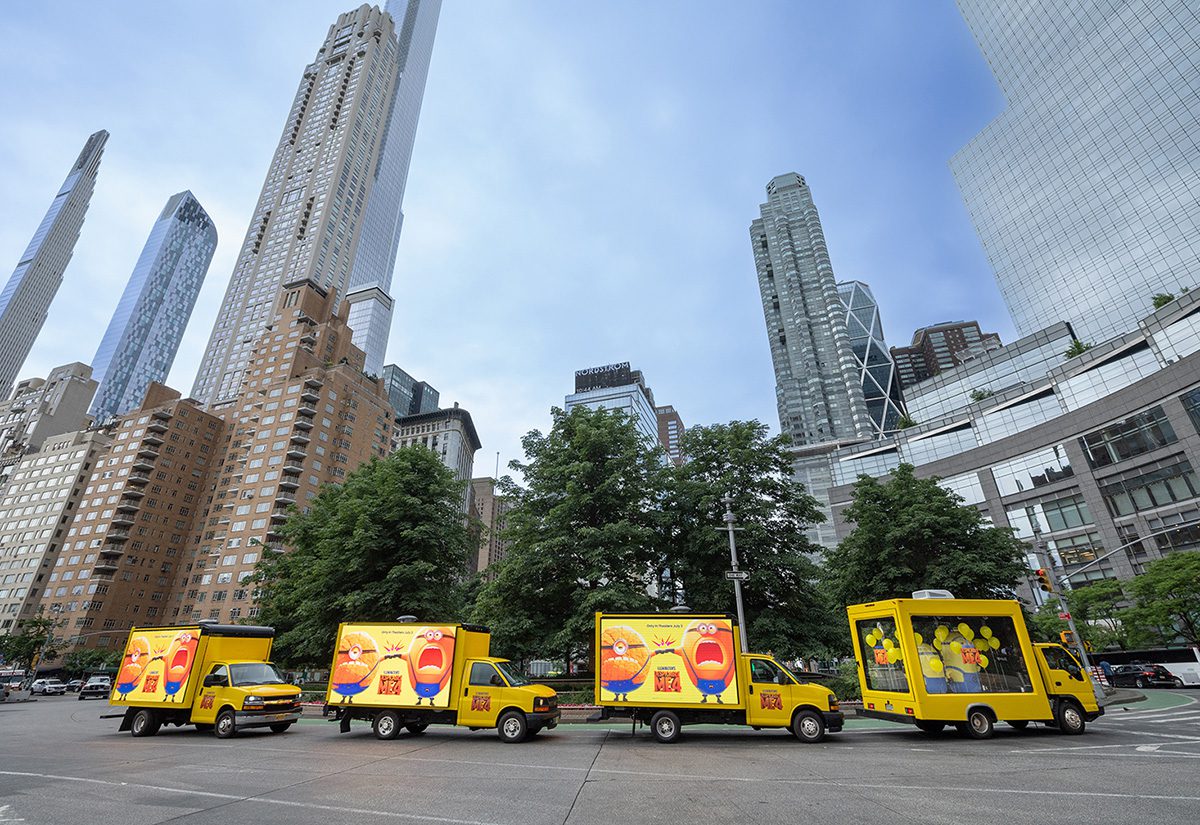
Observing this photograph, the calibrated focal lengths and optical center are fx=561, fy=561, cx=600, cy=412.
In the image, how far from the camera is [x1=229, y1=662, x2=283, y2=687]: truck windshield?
58.1ft

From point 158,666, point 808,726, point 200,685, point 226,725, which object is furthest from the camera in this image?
point 158,666

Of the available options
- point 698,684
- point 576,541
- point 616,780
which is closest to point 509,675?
point 698,684

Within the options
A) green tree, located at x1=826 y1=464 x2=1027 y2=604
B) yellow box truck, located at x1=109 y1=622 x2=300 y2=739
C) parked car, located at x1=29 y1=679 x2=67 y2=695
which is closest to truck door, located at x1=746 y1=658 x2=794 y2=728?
yellow box truck, located at x1=109 y1=622 x2=300 y2=739

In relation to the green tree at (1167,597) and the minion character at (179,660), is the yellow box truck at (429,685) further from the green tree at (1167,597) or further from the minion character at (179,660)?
the green tree at (1167,597)

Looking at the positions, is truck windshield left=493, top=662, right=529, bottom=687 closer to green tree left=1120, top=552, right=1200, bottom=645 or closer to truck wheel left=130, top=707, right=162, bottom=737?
truck wheel left=130, top=707, right=162, bottom=737

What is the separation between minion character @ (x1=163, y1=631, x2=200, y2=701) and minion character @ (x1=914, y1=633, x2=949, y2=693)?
21568 millimetres

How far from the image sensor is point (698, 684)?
14.8 m

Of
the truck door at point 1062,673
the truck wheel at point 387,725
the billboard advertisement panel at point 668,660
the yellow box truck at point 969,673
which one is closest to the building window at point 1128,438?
the truck door at point 1062,673

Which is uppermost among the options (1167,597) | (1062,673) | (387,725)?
(1167,597)

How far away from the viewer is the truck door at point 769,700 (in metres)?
14.6

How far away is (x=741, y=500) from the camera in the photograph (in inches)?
1041

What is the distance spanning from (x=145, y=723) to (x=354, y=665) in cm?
755

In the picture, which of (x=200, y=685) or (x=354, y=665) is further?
(x=200, y=685)

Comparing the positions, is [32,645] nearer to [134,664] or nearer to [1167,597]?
[134,664]
